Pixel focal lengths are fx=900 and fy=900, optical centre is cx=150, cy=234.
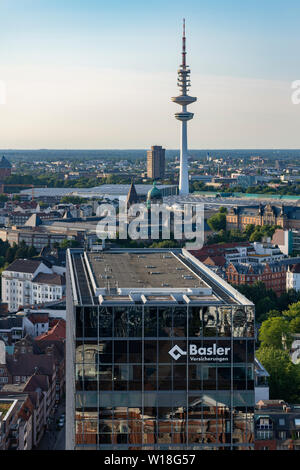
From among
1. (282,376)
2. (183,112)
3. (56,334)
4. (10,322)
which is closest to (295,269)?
(56,334)

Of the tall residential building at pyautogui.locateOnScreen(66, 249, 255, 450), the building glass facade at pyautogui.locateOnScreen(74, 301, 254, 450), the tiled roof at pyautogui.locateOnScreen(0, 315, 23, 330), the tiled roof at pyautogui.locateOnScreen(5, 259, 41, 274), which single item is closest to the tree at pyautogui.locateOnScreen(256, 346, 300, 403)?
the tiled roof at pyautogui.locateOnScreen(0, 315, 23, 330)

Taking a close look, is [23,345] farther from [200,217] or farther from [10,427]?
[200,217]

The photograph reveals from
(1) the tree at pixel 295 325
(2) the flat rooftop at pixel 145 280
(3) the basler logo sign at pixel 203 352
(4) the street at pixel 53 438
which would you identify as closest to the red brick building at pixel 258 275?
(1) the tree at pixel 295 325

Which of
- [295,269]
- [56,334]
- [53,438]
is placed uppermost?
[295,269]

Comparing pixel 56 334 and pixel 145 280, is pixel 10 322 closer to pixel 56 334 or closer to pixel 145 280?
pixel 56 334

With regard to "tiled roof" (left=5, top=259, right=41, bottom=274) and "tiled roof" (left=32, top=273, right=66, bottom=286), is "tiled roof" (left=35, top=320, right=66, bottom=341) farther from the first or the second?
"tiled roof" (left=5, top=259, right=41, bottom=274)
